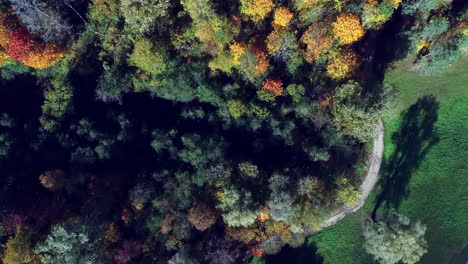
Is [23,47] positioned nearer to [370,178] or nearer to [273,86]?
[273,86]

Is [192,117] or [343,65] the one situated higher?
[343,65]

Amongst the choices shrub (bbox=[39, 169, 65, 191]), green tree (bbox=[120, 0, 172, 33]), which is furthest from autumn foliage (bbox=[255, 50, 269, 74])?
shrub (bbox=[39, 169, 65, 191])

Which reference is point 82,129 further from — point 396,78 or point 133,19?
point 396,78

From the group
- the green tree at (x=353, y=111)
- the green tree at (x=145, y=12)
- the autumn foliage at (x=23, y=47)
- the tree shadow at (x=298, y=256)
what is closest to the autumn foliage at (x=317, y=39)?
the green tree at (x=353, y=111)

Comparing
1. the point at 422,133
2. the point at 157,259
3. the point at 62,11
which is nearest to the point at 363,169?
the point at 422,133

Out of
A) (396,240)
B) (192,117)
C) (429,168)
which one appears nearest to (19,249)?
(192,117)
